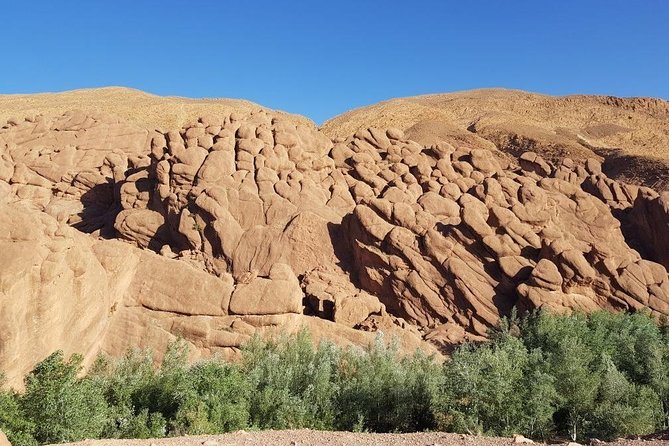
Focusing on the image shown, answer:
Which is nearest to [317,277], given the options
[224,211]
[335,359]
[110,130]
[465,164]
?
[224,211]

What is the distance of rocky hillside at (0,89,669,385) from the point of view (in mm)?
17281

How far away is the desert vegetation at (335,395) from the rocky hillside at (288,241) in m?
1.89

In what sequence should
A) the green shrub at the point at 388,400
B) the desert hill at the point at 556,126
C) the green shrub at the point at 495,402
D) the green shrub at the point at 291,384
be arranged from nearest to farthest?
the green shrub at the point at 291,384
the green shrub at the point at 495,402
the green shrub at the point at 388,400
the desert hill at the point at 556,126

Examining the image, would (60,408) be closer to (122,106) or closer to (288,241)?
(288,241)

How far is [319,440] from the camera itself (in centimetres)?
1142

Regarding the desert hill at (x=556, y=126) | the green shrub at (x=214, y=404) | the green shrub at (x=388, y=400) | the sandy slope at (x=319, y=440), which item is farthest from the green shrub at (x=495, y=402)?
the desert hill at (x=556, y=126)

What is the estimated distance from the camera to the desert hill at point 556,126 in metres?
52.7

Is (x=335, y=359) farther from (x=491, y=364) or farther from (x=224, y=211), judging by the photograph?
(x=224, y=211)

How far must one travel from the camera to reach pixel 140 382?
1463cm

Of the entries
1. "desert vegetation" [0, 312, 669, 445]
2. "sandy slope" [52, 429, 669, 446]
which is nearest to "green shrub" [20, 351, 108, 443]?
"desert vegetation" [0, 312, 669, 445]

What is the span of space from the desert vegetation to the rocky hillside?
189 centimetres

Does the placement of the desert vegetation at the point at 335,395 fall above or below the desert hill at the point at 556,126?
below

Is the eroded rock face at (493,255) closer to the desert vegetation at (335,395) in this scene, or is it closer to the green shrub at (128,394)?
the desert vegetation at (335,395)

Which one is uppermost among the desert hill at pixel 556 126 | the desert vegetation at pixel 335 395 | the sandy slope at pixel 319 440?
the desert hill at pixel 556 126
